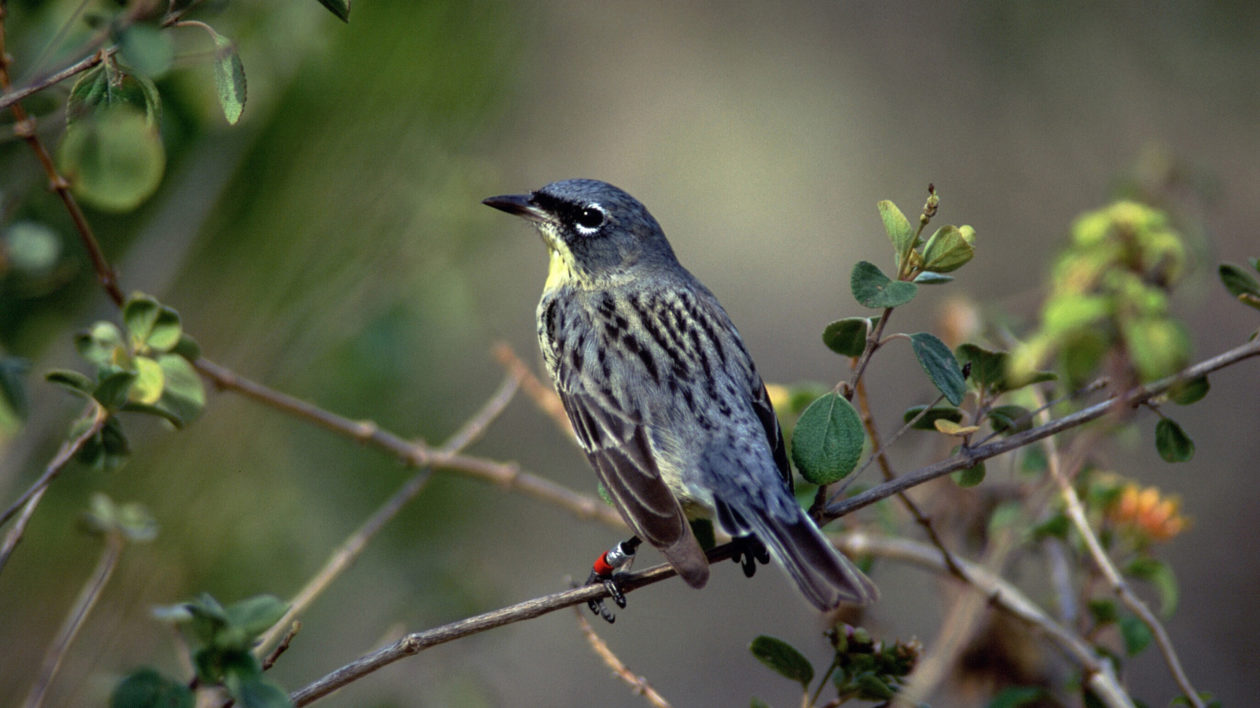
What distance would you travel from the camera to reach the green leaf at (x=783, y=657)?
1832 mm

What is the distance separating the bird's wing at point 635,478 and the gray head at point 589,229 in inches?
24.4

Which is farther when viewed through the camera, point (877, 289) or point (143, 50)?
point (877, 289)

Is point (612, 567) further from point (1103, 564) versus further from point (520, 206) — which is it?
point (520, 206)

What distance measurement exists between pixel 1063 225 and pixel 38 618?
7.48 metres

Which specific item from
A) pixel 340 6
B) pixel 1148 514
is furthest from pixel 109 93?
pixel 1148 514

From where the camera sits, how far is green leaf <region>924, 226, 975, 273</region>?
68.3 inches

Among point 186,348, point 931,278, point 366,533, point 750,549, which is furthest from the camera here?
point 366,533

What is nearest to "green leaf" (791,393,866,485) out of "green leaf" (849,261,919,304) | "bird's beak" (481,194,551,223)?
"green leaf" (849,261,919,304)

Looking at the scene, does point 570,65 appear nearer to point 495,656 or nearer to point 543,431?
point 543,431

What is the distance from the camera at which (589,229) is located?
10.9 ft

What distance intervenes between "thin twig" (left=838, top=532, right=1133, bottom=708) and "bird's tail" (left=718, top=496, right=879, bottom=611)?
27cm

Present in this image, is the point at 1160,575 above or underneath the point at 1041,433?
underneath

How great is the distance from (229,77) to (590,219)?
1839 mm

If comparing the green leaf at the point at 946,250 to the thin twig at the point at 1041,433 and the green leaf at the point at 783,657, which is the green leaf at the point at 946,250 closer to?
the thin twig at the point at 1041,433
